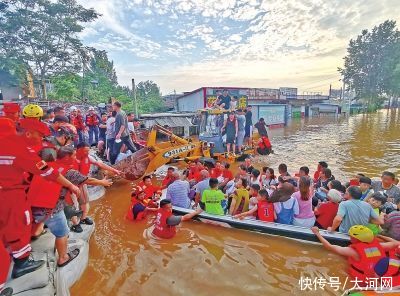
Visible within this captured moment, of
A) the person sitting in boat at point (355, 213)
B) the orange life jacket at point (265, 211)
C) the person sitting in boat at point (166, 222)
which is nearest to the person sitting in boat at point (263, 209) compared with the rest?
the orange life jacket at point (265, 211)

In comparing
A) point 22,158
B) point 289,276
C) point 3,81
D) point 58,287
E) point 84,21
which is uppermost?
point 84,21

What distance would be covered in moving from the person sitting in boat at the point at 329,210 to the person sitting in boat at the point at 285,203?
1.57 feet

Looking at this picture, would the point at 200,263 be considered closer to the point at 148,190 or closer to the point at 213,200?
the point at 213,200

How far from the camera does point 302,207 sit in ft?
16.5

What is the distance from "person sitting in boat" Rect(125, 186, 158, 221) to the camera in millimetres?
6066

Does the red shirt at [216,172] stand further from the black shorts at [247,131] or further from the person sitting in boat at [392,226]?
the black shorts at [247,131]

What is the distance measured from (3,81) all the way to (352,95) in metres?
63.6

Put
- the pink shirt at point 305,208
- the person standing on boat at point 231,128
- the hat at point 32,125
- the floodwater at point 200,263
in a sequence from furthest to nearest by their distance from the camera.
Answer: the person standing on boat at point 231,128 → the pink shirt at point 305,208 → the floodwater at point 200,263 → the hat at point 32,125

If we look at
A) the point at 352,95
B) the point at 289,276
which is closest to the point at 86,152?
the point at 289,276

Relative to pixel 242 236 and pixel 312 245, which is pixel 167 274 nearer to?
pixel 242 236

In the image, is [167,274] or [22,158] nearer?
[22,158]

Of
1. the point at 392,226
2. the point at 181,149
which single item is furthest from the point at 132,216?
the point at 392,226

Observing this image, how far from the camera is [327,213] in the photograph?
497 cm

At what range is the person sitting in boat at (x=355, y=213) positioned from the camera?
13.9 feet
